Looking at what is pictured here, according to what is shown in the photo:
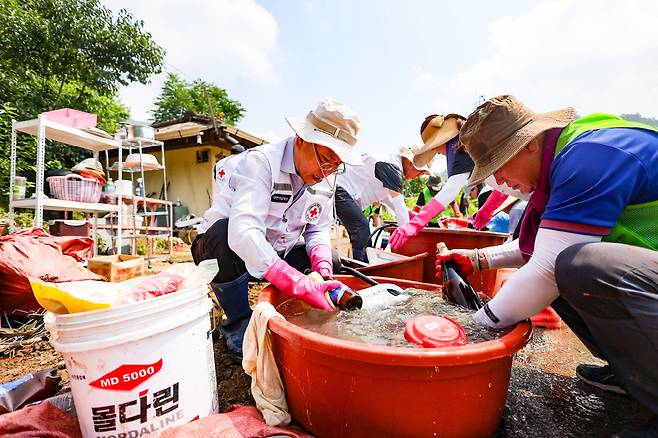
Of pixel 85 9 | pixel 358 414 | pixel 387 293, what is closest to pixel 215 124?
pixel 85 9

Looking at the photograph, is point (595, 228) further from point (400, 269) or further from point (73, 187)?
point (73, 187)

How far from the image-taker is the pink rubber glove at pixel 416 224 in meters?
2.48

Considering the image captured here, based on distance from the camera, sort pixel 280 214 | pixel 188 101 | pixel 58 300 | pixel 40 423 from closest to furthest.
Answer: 1. pixel 58 300
2. pixel 40 423
3. pixel 280 214
4. pixel 188 101

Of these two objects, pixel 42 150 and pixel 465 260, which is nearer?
pixel 465 260

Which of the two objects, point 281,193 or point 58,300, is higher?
point 281,193

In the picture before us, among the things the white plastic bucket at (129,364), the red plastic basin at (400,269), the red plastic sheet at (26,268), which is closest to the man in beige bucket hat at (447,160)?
the red plastic basin at (400,269)

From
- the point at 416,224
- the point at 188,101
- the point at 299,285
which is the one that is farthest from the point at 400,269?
the point at 188,101

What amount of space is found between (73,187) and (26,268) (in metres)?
1.69

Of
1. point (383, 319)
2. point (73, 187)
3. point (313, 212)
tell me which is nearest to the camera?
point (383, 319)

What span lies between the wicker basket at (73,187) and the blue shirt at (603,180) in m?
4.17

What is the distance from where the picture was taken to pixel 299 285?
134 centimetres

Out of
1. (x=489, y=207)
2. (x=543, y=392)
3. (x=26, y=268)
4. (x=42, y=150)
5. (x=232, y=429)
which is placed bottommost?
(x=543, y=392)

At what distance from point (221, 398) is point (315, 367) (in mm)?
634

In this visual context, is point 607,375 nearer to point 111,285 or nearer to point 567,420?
point 567,420
